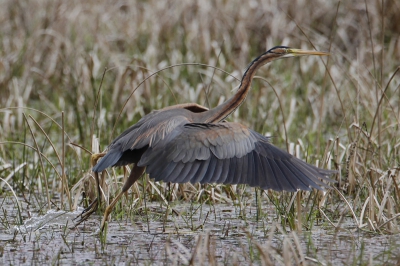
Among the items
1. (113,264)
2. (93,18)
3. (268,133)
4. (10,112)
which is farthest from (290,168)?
(93,18)

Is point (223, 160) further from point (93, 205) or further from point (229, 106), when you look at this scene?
point (93, 205)

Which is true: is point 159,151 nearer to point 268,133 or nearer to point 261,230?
point 261,230

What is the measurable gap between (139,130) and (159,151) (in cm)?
32

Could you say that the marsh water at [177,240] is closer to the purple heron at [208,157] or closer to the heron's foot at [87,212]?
the heron's foot at [87,212]

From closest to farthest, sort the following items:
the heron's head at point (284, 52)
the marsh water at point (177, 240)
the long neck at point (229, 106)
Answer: the marsh water at point (177, 240) → the long neck at point (229, 106) → the heron's head at point (284, 52)

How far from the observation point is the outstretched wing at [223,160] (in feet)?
14.3

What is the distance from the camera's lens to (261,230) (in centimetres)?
467

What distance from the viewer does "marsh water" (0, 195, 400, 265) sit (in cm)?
390

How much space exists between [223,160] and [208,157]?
92 mm

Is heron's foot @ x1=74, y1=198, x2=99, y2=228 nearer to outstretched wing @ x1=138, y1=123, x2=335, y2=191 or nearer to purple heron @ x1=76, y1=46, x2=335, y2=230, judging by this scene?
purple heron @ x1=76, y1=46, x2=335, y2=230

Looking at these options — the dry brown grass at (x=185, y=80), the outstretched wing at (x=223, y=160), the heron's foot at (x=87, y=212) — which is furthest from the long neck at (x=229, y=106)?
the heron's foot at (x=87, y=212)

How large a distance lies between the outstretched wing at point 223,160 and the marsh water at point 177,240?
33cm

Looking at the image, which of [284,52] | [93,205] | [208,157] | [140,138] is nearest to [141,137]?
[140,138]

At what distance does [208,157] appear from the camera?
4469 mm
